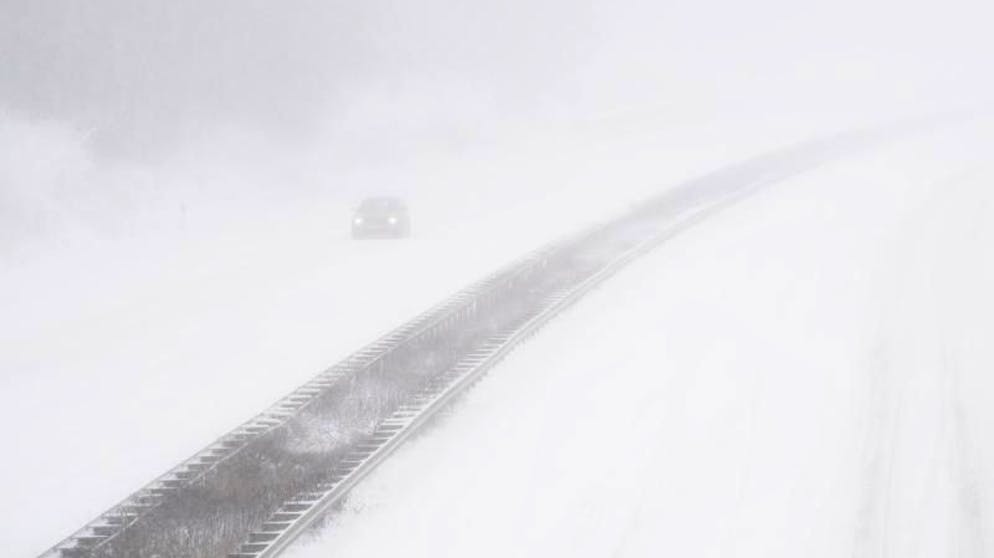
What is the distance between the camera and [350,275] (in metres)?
22.5

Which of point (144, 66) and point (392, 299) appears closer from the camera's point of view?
point (392, 299)

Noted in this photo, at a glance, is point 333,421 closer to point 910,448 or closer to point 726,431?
point 726,431

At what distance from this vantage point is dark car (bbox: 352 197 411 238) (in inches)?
1095

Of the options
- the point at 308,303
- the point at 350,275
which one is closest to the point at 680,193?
the point at 350,275

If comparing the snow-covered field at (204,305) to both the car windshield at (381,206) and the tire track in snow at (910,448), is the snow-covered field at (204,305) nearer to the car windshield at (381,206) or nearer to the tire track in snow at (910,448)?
the car windshield at (381,206)

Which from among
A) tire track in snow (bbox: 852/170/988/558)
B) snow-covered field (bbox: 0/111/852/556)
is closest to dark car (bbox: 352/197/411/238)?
snow-covered field (bbox: 0/111/852/556)

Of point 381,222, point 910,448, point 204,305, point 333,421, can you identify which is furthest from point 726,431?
point 381,222

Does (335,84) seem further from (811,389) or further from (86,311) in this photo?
(811,389)

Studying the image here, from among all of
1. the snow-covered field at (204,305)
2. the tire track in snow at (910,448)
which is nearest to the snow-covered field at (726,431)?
the tire track in snow at (910,448)

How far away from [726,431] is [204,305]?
40.8 feet

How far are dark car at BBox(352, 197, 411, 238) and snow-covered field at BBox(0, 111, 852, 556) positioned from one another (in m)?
0.74

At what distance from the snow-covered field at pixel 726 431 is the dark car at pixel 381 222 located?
386 inches

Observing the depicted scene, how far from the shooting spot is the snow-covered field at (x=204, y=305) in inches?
468

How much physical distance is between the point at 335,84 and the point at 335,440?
37928 millimetres
